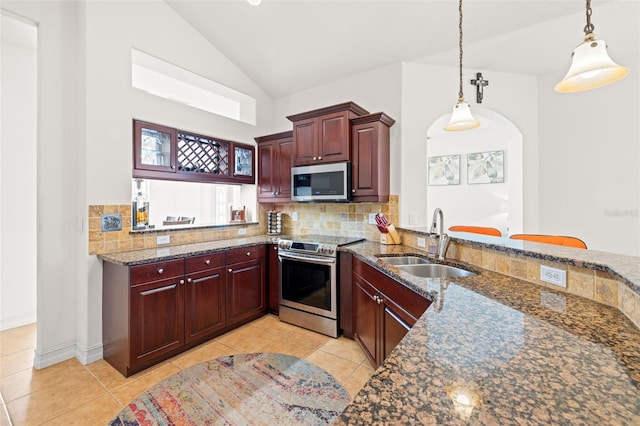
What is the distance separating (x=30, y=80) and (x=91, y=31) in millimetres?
1337

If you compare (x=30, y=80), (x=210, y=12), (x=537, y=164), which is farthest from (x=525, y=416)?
(x=30, y=80)

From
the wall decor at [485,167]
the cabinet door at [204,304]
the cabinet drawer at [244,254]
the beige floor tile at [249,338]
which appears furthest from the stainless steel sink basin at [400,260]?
the wall decor at [485,167]

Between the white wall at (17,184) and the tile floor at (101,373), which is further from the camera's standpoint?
the white wall at (17,184)

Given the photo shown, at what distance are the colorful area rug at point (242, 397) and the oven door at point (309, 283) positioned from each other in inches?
27.0

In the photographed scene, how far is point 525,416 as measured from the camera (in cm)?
52

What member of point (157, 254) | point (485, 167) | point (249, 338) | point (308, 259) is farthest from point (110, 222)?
point (485, 167)

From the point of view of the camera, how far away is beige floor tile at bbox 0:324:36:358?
8.20 feet

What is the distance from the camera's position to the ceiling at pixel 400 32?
7.59ft

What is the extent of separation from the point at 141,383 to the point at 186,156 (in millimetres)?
2136

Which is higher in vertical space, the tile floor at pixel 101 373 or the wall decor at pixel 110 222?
the wall decor at pixel 110 222

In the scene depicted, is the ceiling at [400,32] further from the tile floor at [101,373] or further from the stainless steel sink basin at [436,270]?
the tile floor at [101,373]

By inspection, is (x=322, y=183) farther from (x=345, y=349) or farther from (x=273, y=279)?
(x=345, y=349)

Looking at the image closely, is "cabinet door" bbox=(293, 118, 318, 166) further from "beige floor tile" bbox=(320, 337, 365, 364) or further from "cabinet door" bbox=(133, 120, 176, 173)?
"beige floor tile" bbox=(320, 337, 365, 364)

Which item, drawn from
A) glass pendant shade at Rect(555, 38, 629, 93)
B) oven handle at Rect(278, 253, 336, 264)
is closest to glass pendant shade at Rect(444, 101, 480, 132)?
glass pendant shade at Rect(555, 38, 629, 93)
